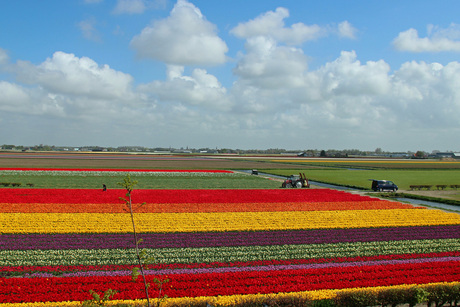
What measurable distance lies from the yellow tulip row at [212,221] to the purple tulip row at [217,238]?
3.91 feet

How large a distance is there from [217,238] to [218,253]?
10.2 feet

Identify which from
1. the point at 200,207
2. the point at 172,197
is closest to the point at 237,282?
the point at 200,207

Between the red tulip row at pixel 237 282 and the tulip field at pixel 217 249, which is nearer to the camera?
the red tulip row at pixel 237 282

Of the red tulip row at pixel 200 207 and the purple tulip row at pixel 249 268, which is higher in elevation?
the red tulip row at pixel 200 207

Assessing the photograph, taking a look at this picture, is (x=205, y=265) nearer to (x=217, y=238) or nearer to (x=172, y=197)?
(x=217, y=238)

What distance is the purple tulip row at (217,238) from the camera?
1992 centimetres

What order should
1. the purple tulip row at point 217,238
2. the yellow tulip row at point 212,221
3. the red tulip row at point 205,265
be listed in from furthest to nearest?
the yellow tulip row at point 212,221
the purple tulip row at point 217,238
the red tulip row at point 205,265

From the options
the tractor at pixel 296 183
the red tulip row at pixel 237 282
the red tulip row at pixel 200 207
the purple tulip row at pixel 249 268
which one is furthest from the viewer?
the tractor at pixel 296 183

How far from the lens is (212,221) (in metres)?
26.6

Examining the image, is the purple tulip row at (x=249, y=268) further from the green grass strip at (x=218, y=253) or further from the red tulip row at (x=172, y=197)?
the red tulip row at (x=172, y=197)

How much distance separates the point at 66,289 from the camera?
1360 cm

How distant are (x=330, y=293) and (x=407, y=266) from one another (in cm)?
548

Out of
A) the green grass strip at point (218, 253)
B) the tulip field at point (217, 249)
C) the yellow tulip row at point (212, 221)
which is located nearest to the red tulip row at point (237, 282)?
the tulip field at point (217, 249)

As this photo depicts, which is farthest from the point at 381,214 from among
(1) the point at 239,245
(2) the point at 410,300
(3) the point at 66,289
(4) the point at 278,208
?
(3) the point at 66,289
